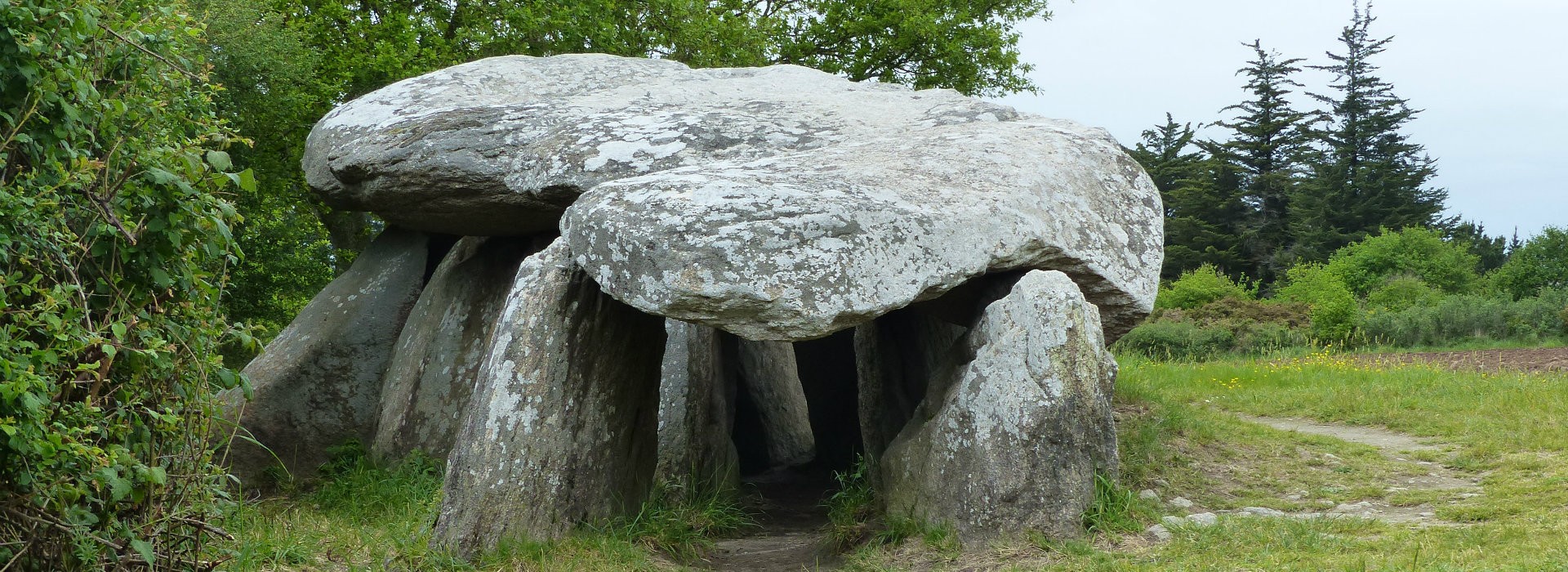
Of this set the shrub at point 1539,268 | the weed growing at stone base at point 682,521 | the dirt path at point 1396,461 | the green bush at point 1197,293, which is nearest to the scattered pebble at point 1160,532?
the dirt path at point 1396,461

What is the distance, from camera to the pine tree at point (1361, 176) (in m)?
35.2

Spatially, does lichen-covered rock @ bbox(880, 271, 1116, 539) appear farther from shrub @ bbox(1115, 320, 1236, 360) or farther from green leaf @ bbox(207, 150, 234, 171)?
shrub @ bbox(1115, 320, 1236, 360)

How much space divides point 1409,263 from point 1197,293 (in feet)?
19.8

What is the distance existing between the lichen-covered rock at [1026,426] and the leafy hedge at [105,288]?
322 cm

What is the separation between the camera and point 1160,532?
5.93 meters

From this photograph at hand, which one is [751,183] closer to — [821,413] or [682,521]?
[682,521]

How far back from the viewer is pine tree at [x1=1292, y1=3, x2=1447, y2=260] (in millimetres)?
35219

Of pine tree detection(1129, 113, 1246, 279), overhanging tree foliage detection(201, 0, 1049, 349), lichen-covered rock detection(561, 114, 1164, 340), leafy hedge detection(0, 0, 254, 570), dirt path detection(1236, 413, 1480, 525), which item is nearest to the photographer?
leafy hedge detection(0, 0, 254, 570)

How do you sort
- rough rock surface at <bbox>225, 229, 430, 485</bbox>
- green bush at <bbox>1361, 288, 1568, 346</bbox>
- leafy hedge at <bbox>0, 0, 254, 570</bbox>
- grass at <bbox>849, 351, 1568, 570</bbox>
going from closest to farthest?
leafy hedge at <bbox>0, 0, 254, 570</bbox> → grass at <bbox>849, 351, 1568, 570</bbox> → rough rock surface at <bbox>225, 229, 430, 485</bbox> → green bush at <bbox>1361, 288, 1568, 346</bbox>

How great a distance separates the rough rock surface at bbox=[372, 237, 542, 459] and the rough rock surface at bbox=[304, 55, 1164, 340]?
34 cm

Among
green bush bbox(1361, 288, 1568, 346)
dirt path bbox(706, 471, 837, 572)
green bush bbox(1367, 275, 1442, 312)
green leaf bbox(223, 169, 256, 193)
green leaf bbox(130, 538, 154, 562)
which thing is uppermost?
green bush bbox(1367, 275, 1442, 312)

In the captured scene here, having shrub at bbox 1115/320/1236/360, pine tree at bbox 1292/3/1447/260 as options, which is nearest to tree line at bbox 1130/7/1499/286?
pine tree at bbox 1292/3/1447/260

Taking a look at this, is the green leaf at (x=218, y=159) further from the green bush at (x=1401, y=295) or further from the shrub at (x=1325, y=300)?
the green bush at (x=1401, y=295)

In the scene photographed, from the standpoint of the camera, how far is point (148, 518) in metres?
4.37
